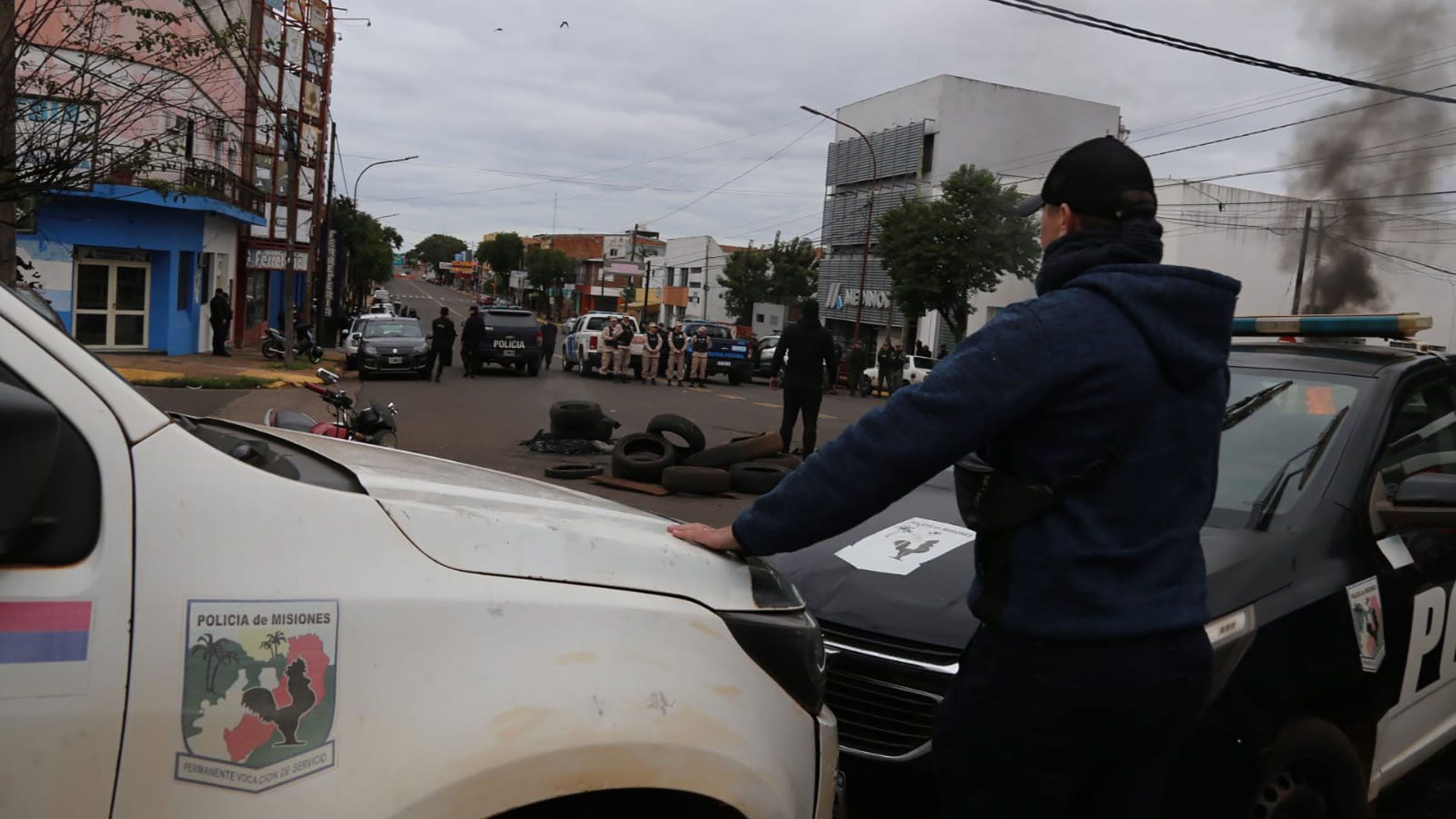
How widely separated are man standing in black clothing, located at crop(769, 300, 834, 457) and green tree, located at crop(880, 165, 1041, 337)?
26851 mm

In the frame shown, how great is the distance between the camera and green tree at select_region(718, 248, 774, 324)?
6700 cm

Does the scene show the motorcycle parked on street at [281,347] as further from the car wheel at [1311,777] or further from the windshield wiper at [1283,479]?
the car wheel at [1311,777]

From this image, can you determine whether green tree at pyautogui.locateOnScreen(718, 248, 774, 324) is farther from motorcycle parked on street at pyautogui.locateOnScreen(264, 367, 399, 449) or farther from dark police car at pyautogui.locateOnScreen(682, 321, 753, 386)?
motorcycle parked on street at pyautogui.locateOnScreen(264, 367, 399, 449)

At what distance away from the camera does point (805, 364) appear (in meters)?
12.6

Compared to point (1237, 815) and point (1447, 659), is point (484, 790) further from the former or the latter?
point (1447, 659)

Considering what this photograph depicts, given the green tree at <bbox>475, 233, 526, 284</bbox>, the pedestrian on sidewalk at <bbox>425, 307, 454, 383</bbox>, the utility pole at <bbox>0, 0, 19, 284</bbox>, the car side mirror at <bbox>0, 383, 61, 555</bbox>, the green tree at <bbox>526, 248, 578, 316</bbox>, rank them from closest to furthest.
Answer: the car side mirror at <bbox>0, 383, 61, 555</bbox>, the utility pole at <bbox>0, 0, 19, 284</bbox>, the pedestrian on sidewalk at <bbox>425, 307, 454, 383</bbox>, the green tree at <bbox>526, 248, 578, 316</bbox>, the green tree at <bbox>475, 233, 526, 284</bbox>

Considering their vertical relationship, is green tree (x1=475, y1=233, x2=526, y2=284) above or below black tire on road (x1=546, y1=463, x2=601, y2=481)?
above

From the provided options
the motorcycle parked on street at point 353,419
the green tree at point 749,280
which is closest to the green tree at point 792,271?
the green tree at point 749,280

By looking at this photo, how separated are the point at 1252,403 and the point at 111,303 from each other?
27675 millimetres

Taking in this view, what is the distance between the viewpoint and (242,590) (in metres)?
1.68

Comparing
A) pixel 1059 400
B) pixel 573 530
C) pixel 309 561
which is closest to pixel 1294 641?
pixel 1059 400

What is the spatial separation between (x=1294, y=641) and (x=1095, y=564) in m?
1.35

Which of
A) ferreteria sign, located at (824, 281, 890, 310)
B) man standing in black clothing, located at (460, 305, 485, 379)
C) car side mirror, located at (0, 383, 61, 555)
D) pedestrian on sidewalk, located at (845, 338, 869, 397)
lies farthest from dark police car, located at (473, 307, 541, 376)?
car side mirror, located at (0, 383, 61, 555)

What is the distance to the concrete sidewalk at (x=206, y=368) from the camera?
20.1 m
